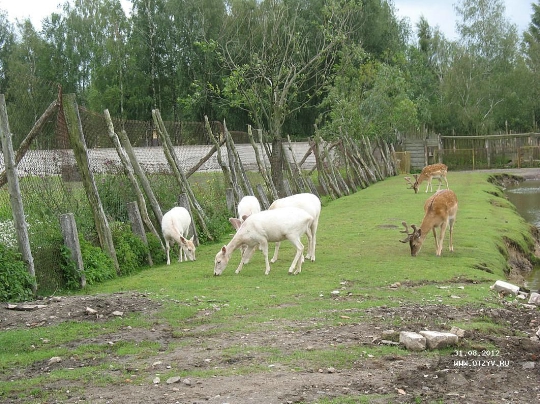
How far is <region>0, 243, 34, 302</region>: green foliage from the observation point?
8883mm

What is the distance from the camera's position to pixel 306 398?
5422mm

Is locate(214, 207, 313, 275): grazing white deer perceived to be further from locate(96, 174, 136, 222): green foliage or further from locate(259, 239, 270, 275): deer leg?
locate(96, 174, 136, 222): green foliage

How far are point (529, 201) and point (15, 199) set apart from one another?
21.5 meters

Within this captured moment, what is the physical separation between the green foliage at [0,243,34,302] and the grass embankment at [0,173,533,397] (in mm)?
1186

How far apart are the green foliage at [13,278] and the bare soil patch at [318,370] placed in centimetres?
73

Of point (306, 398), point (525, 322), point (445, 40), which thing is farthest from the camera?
point (445, 40)

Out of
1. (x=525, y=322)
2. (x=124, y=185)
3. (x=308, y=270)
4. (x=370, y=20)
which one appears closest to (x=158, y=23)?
(x=370, y=20)

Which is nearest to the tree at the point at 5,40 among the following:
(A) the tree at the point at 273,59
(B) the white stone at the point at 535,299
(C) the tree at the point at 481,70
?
(A) the tree at the point at 273,59

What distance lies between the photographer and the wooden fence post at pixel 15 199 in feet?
30.9

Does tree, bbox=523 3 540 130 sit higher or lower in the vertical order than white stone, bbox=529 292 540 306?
higher

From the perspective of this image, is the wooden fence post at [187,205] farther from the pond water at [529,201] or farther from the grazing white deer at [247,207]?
the pond water at [529,201]

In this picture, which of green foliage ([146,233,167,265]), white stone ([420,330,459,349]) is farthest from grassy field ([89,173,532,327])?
white stone ([420,330,459,349])

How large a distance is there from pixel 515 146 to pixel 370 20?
12.3m

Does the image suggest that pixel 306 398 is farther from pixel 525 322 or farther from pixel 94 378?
pixel 525 322
